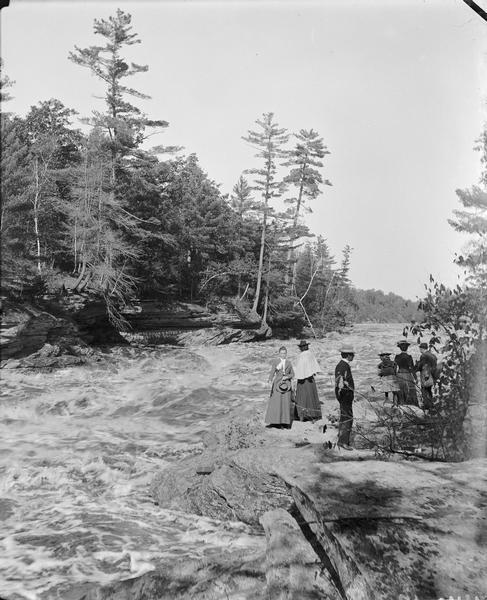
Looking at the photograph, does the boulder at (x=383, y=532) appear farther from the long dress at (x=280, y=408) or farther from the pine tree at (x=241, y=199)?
the pine tree at (x=241, y=199)

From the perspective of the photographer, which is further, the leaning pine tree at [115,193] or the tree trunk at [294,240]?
the tree trunk at [294,240]

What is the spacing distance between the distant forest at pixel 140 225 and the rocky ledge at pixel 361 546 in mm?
9876

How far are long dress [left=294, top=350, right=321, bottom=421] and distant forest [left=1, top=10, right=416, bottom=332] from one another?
7785mm

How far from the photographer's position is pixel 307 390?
8.55m

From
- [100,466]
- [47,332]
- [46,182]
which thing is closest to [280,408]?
[100,466]

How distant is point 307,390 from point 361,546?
5925mm

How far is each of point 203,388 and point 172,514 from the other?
10.0m

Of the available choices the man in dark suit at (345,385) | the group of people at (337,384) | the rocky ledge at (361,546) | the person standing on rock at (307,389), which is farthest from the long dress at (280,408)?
the rocky ledge at (361,546)

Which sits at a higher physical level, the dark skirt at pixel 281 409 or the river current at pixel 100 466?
the dark skirt at pixel 281 409

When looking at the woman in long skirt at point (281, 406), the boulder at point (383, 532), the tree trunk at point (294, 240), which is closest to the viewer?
the boulder at point (383, 532)

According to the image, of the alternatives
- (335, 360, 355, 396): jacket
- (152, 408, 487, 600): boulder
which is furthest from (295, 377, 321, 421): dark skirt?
(152, 408, 487, 600): boulder

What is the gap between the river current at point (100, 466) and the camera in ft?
15.7

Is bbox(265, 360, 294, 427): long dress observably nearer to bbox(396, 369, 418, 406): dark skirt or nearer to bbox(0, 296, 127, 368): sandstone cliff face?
bbox(396, 369, 418, 406): dark skirt

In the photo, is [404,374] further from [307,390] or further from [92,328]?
[92,328]
